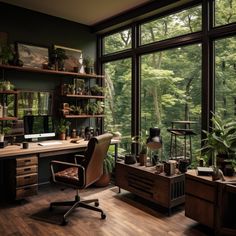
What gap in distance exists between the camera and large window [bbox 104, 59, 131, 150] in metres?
4.61

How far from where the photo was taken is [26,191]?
11.2ft

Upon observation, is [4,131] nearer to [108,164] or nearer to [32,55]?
[32,55]

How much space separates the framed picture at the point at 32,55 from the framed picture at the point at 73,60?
0.38m

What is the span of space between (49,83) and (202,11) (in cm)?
271

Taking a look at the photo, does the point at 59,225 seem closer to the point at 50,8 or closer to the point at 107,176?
the point at 107,176

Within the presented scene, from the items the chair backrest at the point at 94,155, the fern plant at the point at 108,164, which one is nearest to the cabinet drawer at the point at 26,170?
the chair backrest at the point at 94,155

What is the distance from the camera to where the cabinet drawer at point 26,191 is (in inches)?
131

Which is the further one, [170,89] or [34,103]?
[34,103]

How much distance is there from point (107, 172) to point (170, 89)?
5.57 ft

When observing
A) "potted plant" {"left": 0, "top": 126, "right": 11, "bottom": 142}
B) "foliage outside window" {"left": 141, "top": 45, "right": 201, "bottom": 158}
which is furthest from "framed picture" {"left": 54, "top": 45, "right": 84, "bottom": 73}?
"potted plant" {"left": 0, "top": 126, "right": 11, "bottom": 142}

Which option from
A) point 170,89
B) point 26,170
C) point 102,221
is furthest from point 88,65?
point 102,221

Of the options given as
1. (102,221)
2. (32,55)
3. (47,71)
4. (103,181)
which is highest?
(32,55)

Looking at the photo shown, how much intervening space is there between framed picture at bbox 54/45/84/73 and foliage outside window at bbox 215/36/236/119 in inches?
97.4

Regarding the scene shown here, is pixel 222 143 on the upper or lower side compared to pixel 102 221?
upper
